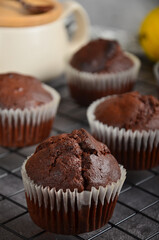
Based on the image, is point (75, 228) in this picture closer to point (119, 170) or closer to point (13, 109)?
point (119, 170)

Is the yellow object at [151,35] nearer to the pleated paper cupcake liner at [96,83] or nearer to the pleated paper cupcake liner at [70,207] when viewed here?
the pleated paper cupcake liner at [96,83]

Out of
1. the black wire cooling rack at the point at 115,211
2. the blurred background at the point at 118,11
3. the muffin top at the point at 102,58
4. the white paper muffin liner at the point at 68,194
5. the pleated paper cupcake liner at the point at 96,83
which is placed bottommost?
the blurred background at the point at 118,11

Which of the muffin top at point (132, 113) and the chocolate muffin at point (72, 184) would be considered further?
the muffin top at point (132, 113)

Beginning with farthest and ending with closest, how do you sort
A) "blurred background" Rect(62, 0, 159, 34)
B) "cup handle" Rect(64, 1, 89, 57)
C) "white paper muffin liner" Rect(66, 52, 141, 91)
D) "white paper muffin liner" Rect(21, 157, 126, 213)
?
1. "blurred background" Rect(62, 0, 159, 34)
2. "cup handle" Rect(64, 1, 89, 57)
3. "white paper muffin liner" Rect(66, 52, 141, 91)
4. "white paper muffin liner" Rect(21, 157, 126, 213)

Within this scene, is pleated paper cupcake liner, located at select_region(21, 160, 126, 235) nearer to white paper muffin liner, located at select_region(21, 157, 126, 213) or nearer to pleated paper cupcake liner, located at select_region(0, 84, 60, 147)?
white paper muffin liner, located at select_region(21, 157, 126, 213)

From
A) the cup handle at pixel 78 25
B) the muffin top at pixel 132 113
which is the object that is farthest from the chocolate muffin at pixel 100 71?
the muffin top at pixel 132 113

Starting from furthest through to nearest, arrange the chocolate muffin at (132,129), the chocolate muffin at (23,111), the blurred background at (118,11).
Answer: the blurred background at (118,11), the chocolate muffin at (23,111), the chocolate muffin at (132,129)

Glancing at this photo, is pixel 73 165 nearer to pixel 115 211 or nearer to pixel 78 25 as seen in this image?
pixel 115 211

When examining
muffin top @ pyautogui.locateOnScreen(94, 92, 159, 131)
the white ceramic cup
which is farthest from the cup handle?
muffin top @ pyautogui.locateOnScreen(94, 92, 159, 131)
